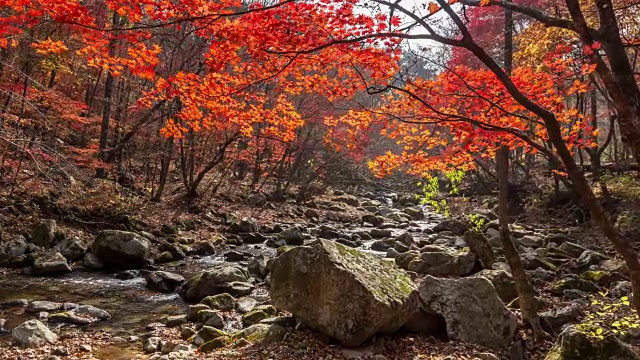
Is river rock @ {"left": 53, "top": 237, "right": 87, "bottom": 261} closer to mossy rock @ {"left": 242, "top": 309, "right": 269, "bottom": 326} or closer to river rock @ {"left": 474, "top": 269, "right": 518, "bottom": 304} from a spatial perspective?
mossy rock @ {"left": 242, "top": 309, "right": 269, "bottom": 326}

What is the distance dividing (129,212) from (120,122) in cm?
607

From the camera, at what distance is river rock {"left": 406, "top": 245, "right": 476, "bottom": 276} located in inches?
408

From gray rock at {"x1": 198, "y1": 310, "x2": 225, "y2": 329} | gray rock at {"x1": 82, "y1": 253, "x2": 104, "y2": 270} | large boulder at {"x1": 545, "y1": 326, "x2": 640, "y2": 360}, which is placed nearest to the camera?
large boulder at {"x1": 545, "y1": 326, "x2": 640, "y2": 360}

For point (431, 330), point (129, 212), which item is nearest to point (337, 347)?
point (431, 330)

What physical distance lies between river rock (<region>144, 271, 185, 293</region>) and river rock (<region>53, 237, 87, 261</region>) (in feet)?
8.41

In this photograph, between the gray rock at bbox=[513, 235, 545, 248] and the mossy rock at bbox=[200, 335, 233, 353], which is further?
the gray rock at bbox=[513, 235, 545, 248]

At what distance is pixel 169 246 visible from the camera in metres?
13.2

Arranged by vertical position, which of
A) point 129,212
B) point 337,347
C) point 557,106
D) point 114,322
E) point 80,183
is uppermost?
point 557,106

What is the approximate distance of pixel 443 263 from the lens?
34.8 feet

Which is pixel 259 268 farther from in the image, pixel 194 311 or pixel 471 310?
pixel 471 310

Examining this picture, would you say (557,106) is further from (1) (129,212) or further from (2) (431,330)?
(1) (129,212)

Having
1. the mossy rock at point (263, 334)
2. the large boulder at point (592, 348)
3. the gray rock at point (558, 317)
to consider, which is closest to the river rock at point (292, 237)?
the mossy rock at point (263, 334)

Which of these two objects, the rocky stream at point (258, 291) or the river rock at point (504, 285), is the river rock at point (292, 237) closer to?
the rocky stream at point (258, 291)

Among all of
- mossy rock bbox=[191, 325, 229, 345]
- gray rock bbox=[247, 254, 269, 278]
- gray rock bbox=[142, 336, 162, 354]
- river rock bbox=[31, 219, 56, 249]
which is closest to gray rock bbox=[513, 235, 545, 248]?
gray rock bbox=[247, 254, 269, 278]
